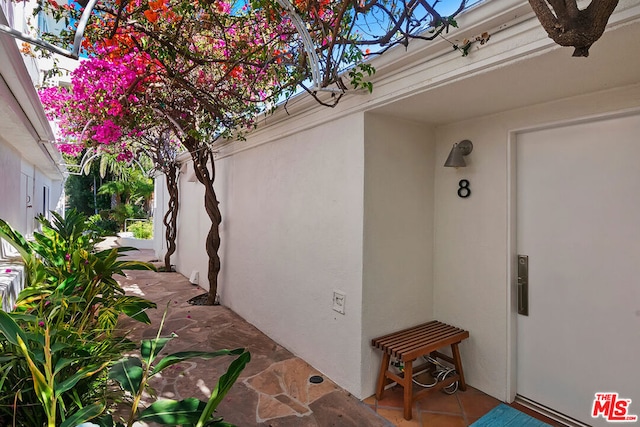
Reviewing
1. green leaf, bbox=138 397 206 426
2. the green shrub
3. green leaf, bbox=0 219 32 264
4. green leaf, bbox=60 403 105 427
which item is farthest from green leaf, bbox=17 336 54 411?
the green shrub

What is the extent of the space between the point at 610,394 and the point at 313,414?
2.49 m

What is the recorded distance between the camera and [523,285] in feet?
10.6

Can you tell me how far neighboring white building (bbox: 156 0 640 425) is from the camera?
256 centimetres

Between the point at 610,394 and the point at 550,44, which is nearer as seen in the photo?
the point at 550,44

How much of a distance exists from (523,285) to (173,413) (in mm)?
3156

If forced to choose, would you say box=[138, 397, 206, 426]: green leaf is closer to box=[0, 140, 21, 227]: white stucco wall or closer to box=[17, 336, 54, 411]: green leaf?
box=[17, 336, 54, 411]: green leaf

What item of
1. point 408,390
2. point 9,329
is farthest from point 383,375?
point 9,329

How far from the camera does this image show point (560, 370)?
9.74ft

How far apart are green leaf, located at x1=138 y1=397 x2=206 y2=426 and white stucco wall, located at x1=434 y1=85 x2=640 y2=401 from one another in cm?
290

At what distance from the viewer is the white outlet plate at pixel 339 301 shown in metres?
3.51

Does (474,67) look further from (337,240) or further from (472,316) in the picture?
(472,316)

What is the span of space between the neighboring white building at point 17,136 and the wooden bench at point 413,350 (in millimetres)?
3184

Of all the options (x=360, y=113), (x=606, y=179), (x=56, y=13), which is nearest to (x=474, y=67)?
(x=360, y=113)

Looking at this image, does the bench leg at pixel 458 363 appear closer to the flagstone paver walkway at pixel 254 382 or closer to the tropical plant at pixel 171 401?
the flagstone paver walkway at pixel 254 382
